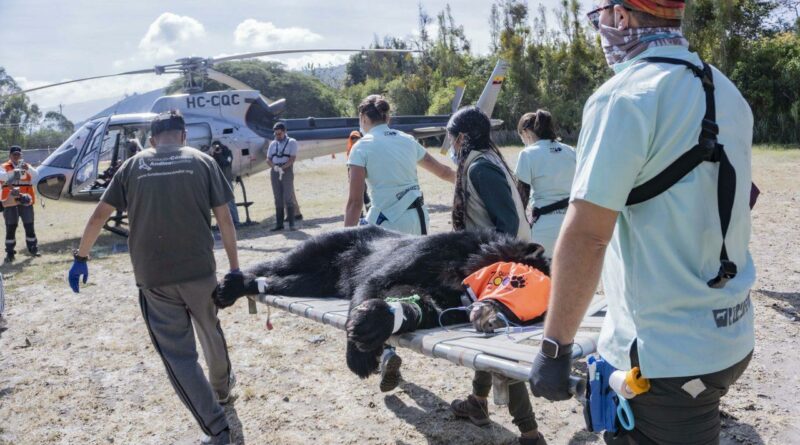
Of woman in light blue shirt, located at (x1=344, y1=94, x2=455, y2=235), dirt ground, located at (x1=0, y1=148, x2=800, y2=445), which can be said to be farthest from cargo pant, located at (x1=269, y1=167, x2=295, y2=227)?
woman in light blue shirt, located at (x1=344, y1=94, x2=455, y2=235)

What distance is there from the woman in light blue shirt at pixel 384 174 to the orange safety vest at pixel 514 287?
145 cm

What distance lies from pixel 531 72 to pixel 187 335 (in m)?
31.6

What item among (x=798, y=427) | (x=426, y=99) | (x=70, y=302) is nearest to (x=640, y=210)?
(x=798, y=427)

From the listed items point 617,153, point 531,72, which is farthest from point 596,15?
point 531,72

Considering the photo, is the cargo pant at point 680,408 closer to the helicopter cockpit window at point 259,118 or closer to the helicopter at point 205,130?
the helicopter at point 205,130

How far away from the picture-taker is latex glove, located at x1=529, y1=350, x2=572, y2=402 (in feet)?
5.28

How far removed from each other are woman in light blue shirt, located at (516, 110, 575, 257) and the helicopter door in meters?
10.3

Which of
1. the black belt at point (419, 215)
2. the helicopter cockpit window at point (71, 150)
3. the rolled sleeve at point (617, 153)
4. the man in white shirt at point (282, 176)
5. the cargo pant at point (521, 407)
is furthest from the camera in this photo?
the helicopter cockpit window at point (71, 150)

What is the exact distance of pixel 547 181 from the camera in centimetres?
434

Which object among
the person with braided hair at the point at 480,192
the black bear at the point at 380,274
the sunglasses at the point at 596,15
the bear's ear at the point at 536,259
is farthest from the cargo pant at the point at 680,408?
the person with braided hair at the point at 480,192

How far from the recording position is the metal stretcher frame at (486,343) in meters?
1.98

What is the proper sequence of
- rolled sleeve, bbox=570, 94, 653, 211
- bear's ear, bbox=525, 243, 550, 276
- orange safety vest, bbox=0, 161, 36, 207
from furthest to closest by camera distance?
orange safety vest, bbox=0, 161, 36, 207
bear's ear, bbox=525, 243, 550, 276
rolled sleeve, bbox=570, 94, 653, 211

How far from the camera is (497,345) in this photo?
220cm

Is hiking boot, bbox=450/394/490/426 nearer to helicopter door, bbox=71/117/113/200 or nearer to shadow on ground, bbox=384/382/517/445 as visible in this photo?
shadow on ground, bbox=384/382/517/445
